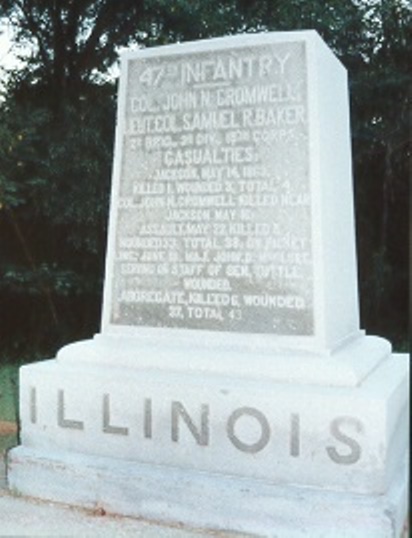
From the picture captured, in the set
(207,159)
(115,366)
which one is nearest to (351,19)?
(207,159)

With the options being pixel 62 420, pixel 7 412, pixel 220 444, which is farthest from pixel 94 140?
pixel 220 444

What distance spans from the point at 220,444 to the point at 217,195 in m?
1.34

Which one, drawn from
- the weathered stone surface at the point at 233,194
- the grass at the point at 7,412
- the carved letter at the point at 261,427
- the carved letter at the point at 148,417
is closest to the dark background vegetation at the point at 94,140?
the grass at the point at 7,412

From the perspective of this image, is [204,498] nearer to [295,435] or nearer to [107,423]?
[295,435]

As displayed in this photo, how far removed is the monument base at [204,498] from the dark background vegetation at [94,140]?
255 inches

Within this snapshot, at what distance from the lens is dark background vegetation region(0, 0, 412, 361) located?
1077cm

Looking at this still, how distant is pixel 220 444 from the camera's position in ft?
11.9

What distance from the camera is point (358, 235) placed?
1234 cm

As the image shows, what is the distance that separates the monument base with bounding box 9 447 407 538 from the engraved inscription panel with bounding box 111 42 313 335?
0.82 meters

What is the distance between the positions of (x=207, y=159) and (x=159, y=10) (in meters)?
8.02

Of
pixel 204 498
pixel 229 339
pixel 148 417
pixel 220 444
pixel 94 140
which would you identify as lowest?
pixel 204 498

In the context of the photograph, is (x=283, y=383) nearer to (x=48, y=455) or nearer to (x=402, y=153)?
(x=48, y=455)

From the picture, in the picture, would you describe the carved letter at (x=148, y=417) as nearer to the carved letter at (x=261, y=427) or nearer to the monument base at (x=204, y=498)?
the monument base at (x=204, y=498)

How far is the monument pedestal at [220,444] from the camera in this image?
3.36 meters
